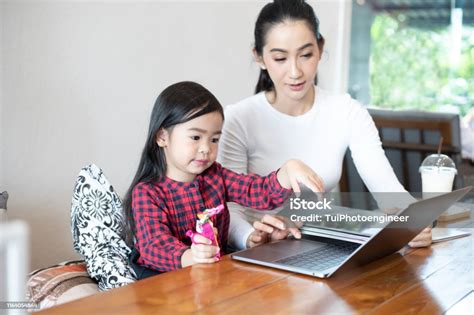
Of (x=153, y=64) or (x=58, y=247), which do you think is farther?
(x=153, y=64)

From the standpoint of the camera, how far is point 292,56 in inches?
78.5

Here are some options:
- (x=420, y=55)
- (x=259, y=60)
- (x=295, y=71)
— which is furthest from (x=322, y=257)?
(x=420, y=55)

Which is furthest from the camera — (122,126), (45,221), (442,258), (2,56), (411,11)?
(411,11)

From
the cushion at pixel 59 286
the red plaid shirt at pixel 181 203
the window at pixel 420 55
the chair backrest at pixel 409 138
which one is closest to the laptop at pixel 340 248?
the red plaid shirt at pixel 181 203

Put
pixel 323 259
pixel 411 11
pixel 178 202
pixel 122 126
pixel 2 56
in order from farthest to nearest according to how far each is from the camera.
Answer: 1. pixel 411 11
2. pixel 122 126
3. pixel 2 56
4. pixel 178 202
5. pixel 323 259

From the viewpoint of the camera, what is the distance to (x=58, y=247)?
2.56m

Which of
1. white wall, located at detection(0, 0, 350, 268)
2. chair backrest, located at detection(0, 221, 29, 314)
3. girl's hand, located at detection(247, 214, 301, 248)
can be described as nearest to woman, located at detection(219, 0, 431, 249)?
girl's hand, located at detection(247, 214, 301, 248)

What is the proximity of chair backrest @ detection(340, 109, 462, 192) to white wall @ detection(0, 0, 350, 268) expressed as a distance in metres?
0.93

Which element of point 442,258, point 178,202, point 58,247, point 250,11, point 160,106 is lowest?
point 58,247

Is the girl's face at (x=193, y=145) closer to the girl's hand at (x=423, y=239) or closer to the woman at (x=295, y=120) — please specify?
the woman at (x=295, y=120)

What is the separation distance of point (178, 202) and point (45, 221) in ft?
3.29

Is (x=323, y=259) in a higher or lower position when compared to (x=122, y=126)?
lower

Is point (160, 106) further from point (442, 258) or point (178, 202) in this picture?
point (442, 258)

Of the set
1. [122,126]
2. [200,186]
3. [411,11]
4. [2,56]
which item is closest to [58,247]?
[122,126]
